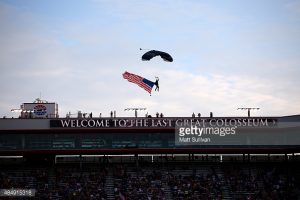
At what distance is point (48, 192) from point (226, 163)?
23.1 metres

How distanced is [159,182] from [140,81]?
12857 mm

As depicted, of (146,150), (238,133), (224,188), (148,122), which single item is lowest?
(224,188)

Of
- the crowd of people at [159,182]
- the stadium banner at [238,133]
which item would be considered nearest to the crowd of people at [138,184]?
the crowd of people at [159,182]

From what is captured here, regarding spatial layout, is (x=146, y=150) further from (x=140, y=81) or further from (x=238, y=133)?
(x=238, y=133)

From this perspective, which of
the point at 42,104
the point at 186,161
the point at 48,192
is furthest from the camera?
the point at 42,104

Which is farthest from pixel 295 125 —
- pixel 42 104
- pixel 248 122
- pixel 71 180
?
pixel 42 104

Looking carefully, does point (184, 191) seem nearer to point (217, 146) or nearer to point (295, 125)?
point (217, 146)

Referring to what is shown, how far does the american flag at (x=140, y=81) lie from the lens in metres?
71.9

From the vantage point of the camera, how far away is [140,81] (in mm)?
72375

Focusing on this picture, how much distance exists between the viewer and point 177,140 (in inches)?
2813

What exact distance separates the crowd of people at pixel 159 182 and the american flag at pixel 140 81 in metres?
10.3

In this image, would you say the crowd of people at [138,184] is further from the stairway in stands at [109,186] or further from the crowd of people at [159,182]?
the stairway in stands at [109,186]

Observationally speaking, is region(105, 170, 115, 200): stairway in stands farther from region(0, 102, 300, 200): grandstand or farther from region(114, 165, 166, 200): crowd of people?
region(114, 165, 166, 200): crowd of people

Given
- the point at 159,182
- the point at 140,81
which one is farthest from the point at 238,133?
the point at 140,81
